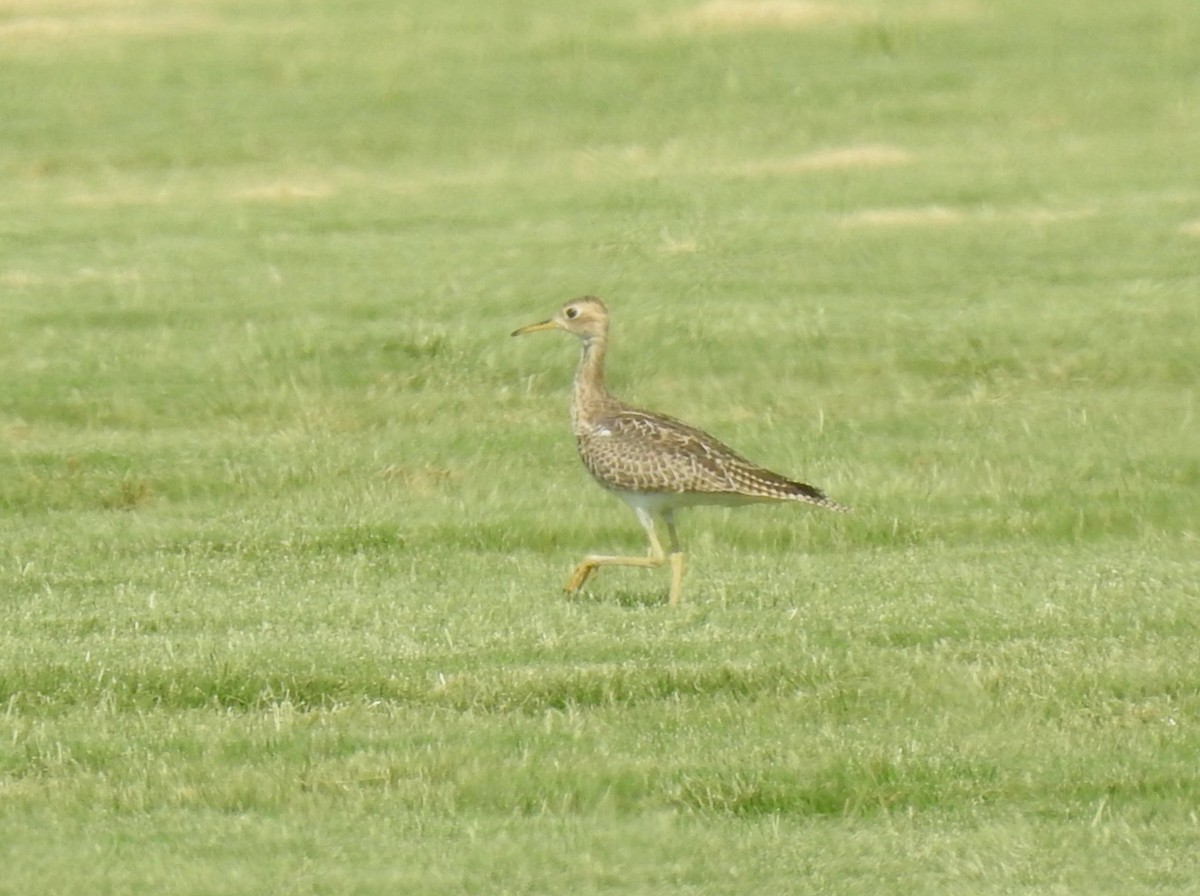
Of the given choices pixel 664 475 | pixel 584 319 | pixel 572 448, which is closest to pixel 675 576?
pixel 664 475

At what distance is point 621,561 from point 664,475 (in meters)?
0.53

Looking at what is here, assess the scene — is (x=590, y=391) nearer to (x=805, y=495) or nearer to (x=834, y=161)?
(x=805, y=495)

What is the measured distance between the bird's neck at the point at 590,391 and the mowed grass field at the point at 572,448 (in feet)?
3.14

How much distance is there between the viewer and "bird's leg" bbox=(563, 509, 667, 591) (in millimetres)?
13062

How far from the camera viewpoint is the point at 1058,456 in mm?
16828

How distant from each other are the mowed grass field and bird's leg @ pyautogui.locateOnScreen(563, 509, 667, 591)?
205mm

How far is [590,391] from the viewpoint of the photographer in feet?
47.2

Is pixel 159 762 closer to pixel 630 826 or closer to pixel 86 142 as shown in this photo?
pixel 630 826

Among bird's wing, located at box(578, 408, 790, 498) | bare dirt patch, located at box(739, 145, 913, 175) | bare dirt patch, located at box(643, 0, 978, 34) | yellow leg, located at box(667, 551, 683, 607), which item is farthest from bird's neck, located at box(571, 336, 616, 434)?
bare dirt patch, located at box(643, 0, 978, 34)

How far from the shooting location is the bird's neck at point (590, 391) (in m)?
14.2

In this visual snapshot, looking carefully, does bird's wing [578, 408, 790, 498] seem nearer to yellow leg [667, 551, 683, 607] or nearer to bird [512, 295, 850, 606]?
bird [512, 295, 850, 606]

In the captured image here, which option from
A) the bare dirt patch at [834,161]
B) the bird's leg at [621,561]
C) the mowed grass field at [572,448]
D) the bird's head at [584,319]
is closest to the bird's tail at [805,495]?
the mowed grass field at [572,448]

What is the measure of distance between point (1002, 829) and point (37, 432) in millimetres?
10553

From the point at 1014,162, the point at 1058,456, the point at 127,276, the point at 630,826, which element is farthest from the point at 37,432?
the point at 1014,162
